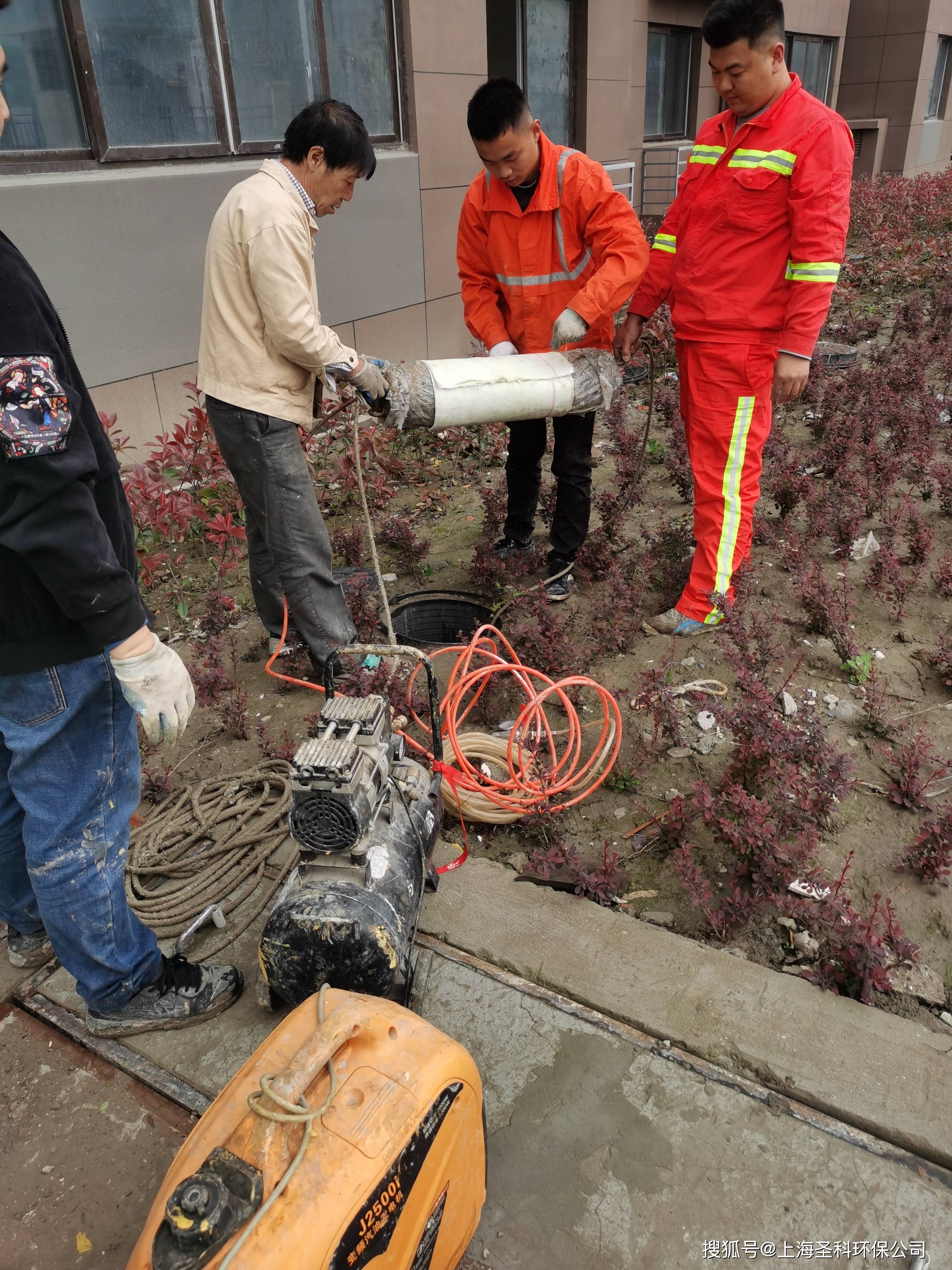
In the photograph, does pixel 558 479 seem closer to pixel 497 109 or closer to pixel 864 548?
pixel 497 109

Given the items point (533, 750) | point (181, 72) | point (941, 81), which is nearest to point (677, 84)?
point (181, 72)

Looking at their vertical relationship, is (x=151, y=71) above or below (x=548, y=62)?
below

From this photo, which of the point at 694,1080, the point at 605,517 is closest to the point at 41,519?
the point at 694,1080

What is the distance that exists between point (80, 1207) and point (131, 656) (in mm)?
1196

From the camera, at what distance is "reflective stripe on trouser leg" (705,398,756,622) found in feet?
11.5

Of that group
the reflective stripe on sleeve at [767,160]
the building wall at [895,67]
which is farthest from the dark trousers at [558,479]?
the building wall at [895,67]

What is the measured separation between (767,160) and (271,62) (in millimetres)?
4361

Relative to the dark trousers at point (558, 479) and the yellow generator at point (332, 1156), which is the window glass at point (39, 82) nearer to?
the dark trousers at point (558, 479)

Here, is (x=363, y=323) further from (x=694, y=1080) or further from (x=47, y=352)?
(x=694, y=1080)

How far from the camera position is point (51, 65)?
15.1 feet

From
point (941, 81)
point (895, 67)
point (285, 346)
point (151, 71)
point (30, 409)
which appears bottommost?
point (285, 346)

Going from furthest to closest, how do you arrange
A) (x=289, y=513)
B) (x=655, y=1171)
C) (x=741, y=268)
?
(x=741, y=268), (x=289, y=513), (x=655, y=1171)

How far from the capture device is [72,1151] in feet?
6.09

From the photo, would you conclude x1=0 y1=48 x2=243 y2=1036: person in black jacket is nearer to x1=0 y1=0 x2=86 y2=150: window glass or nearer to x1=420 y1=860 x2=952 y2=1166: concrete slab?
x1=420 y1=860 x2=952 y2=1166: concrete slab
